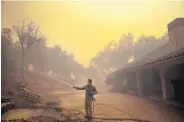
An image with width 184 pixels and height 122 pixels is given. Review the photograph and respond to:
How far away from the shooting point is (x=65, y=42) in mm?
5340

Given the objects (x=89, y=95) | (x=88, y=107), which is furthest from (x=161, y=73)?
(x=88, y=107)

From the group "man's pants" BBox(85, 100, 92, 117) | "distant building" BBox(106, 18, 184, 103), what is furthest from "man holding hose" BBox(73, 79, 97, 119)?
"distant building" BBox(106, 18, 184, 103)

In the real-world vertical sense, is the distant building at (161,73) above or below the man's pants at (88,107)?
above

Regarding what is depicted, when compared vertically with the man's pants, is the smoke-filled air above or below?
above

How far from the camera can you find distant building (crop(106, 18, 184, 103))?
5.55 m

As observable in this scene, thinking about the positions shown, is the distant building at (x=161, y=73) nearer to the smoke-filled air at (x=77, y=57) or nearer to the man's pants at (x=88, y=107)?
the smoke-filled air at (x=77, y=57)

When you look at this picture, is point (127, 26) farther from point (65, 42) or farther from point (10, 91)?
point (10, 91)

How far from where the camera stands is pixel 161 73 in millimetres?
5969

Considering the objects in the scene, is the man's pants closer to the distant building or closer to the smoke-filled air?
the smoke-filled air

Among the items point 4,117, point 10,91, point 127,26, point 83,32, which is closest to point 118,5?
point 127,26

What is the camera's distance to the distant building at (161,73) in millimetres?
5547

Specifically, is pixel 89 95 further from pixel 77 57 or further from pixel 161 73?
pixel 161 73

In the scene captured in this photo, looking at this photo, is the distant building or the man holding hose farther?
the distant building

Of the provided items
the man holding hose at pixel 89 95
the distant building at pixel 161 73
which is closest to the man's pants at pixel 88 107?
the man holding hose at pixel 89 95
